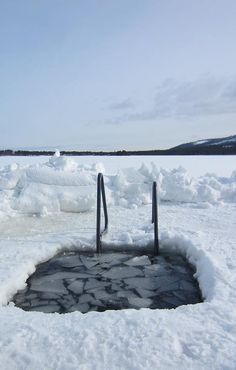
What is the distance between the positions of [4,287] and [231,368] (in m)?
2.55

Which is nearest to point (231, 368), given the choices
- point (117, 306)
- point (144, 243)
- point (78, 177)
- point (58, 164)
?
point (117, 306)

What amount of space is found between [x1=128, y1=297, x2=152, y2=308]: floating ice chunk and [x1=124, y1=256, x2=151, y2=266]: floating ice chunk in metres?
1.19

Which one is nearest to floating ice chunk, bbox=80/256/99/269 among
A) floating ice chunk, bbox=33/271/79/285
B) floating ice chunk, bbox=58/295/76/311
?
floating ice chunk, bbox=33/271/79/285

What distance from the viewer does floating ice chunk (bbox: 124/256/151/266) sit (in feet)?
18.3

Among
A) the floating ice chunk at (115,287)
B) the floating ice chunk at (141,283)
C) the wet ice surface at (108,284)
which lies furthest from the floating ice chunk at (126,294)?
the floating ice chunk at (141,283)

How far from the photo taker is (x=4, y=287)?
4.36 m

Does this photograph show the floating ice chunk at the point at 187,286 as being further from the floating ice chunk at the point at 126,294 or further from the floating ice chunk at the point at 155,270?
the floating ice chunk at the point at 126,294

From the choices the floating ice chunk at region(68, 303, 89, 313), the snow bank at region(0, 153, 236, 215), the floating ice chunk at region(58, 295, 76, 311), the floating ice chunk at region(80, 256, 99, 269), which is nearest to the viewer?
the floating ice chunk at region(68, 303, 89, 313)

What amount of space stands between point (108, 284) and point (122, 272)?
1.46 ft

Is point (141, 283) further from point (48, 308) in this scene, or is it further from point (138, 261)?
point (48, 308)

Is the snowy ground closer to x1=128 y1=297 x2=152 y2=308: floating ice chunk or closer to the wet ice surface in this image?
the wet ice surface

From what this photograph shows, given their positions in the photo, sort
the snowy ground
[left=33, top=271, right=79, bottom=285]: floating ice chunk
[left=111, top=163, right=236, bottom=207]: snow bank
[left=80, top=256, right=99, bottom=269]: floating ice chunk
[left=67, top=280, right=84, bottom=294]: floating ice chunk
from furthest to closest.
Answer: [left=111, top=163, right=236, bottom=207]: snow bank, [left=80, top=256, right=99, bottom=269]: floating ice chunk, [left=33, top=271, right=79, bottom=285]: floating ice chunk, [left=67, top=280, right=84, bottom=294]: floating ice chunk, the snowy ground

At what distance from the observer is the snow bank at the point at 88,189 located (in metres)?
9.21

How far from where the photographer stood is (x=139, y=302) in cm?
429
